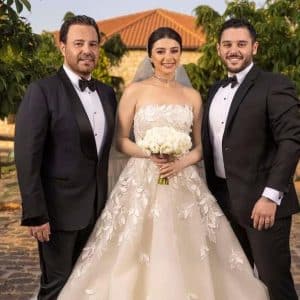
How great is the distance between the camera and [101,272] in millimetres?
3854

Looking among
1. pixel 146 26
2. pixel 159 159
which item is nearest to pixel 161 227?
pixel 159 159

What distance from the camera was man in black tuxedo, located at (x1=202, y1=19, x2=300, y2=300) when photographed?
354cm

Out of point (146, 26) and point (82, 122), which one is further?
point (146, 26)

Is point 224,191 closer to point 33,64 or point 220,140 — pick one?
point 220,140

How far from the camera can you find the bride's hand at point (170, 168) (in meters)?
3.75

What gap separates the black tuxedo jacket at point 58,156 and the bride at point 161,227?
0.25 m

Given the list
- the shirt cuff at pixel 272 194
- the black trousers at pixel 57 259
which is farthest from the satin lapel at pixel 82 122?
the shirt cuff at pixel 272 194

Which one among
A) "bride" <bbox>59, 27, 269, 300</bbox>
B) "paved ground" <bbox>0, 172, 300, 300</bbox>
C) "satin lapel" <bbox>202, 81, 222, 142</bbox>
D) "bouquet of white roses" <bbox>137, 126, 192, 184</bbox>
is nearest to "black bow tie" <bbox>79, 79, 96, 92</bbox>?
"bride" <bbox>59, 27, 269, 300</bbox>

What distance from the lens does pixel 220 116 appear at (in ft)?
12.6

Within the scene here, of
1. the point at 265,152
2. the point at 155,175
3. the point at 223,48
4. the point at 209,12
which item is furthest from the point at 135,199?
the point at 209,12

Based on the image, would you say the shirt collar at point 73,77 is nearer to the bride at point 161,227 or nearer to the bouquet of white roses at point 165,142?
the bride at point 161,227

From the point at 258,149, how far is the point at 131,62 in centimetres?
2951

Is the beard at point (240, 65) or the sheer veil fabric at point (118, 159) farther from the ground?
the beard at point (240, 65)

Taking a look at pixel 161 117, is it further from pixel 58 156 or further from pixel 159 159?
pixel 58 156
